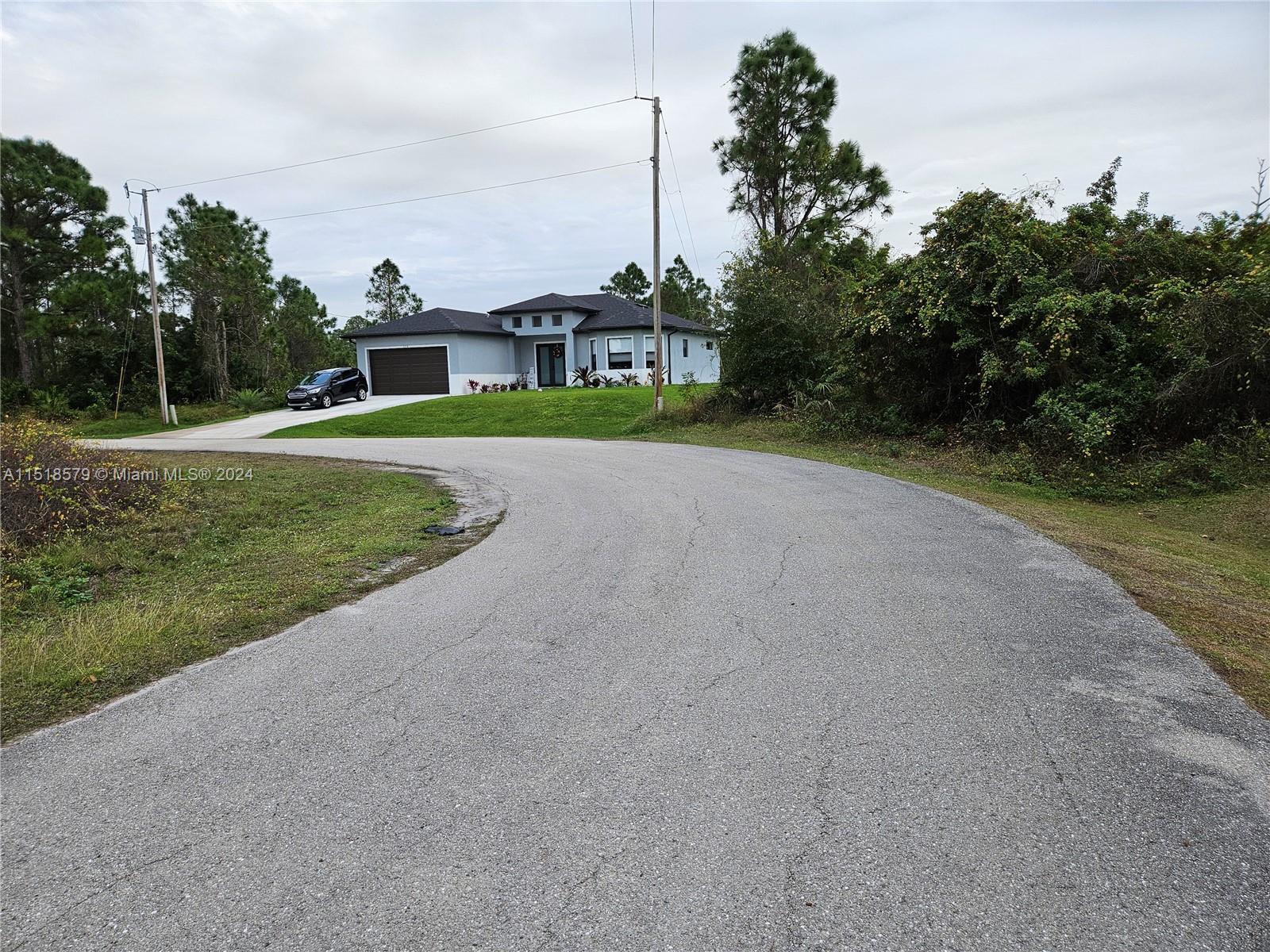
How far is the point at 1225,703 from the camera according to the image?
353 cm

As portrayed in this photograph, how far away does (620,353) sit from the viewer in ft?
120

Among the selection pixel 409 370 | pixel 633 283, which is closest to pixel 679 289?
pixel 633 283

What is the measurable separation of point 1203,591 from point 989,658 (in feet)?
8.78

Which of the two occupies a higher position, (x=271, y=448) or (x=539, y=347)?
(x=539, y=347)

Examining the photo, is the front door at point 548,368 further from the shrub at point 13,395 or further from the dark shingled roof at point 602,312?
the shrub at point 13,395

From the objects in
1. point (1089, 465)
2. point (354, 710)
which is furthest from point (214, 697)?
point (1089, 465)

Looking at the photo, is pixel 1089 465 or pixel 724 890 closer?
pixel 724 890

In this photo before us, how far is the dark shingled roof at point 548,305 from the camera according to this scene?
37.0 m

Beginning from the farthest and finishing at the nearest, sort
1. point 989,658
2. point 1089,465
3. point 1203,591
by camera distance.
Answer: point 1089,465 → point 1203,591 → point 989,658

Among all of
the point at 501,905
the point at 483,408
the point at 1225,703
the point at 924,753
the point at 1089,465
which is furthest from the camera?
the point at 483,408

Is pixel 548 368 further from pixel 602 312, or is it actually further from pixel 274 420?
pixel 274 420

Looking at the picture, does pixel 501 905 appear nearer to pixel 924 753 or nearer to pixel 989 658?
pixel 924 753

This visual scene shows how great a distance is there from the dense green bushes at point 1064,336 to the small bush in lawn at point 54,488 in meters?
12.6

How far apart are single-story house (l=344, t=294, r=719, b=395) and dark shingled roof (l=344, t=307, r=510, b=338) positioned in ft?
0.17
